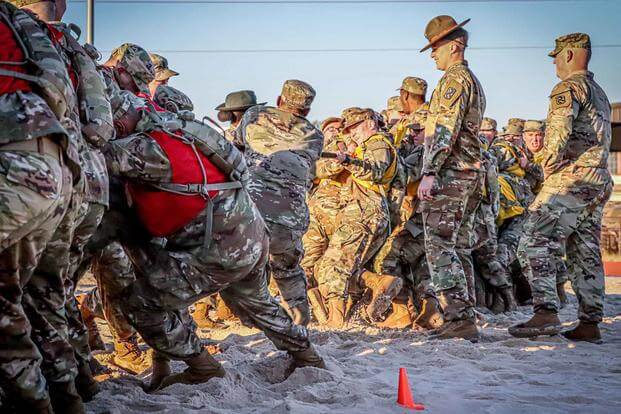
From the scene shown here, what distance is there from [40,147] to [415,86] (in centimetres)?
624

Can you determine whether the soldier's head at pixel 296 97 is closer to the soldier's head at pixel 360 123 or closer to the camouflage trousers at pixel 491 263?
the soldier's head at pixel 360 123

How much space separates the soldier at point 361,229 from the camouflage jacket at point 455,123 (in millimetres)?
1141

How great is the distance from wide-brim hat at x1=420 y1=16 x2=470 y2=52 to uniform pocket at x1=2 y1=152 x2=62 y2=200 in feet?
14.8

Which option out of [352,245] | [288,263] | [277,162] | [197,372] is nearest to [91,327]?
[197,372]

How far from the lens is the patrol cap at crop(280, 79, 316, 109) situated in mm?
6098

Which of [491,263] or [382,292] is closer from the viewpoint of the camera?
[382,292]

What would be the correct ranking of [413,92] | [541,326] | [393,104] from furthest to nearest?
1. [393,104]
2. [413,92]
3. [541,326]

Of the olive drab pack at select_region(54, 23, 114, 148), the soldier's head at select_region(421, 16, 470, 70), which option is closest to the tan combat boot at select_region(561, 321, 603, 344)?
the soldier's head at select_region(421, 16, 470, 70)

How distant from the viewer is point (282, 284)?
6281 millimetres

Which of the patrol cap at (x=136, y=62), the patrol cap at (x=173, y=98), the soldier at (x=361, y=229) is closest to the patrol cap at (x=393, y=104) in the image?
the soldier at (x=361, y=229)

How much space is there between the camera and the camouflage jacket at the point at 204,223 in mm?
3525

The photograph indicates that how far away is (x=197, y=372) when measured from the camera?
4121mm

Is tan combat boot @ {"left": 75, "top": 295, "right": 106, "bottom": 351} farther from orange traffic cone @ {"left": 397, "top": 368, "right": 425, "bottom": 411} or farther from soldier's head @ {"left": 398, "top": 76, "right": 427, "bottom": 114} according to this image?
soldier's head @ {"left": 398, "top": 76, "right": 427, "bottom": 114}

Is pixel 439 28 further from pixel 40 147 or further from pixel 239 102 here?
pixel 40 147
